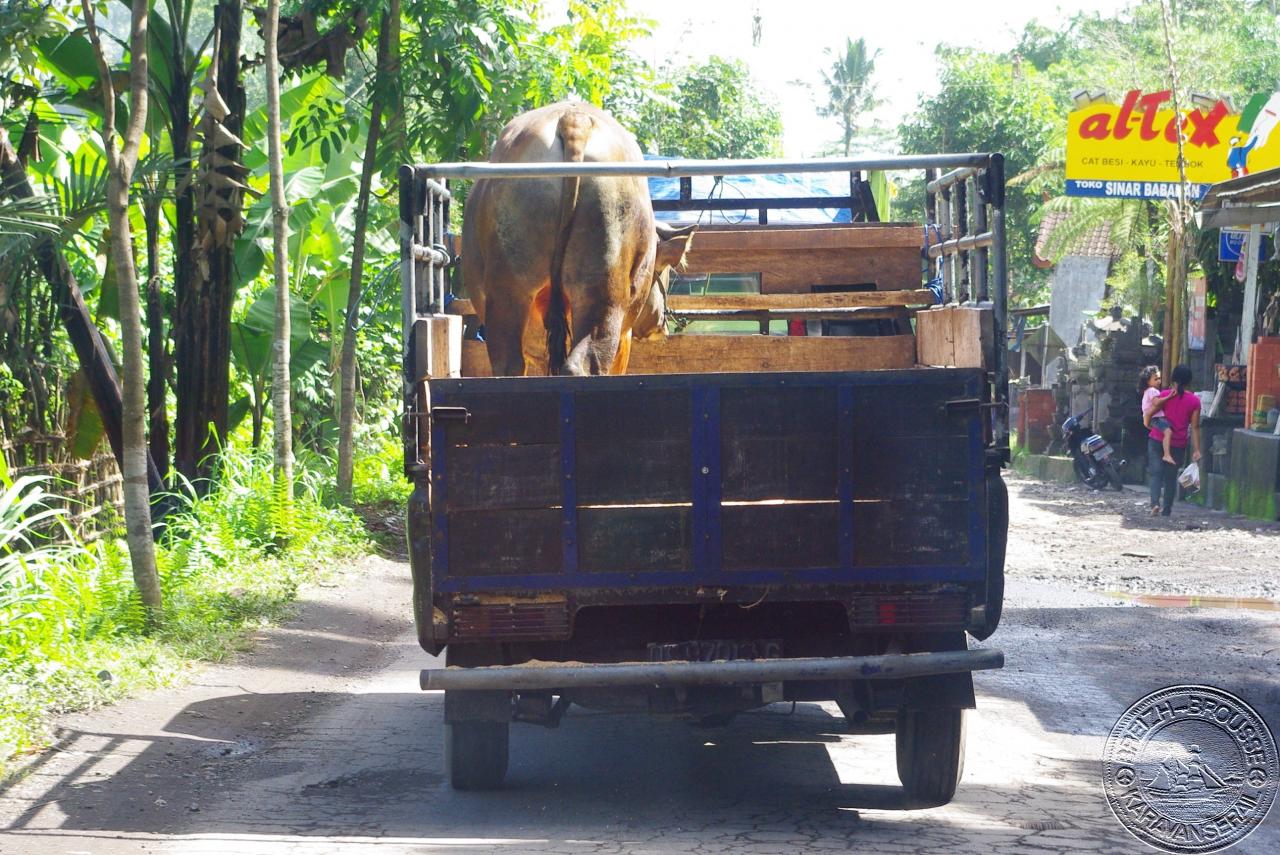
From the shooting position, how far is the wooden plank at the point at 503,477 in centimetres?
480

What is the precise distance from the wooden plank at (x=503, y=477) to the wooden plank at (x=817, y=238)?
10.8ft

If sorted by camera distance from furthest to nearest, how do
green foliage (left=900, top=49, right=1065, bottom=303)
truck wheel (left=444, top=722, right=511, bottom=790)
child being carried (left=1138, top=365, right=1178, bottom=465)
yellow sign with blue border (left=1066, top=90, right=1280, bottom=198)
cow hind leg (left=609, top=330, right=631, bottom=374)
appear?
green foliage (left=900, top=49, right=1065, bottom=303) < yellow sign with blue border (left=1066, top=90, right=1280, bottom=198) < child being carried (left=1138, top=365, right=1178, bottom=465) < cow hind leg (left=609, top=330, right=631, bottom=374) < truck wheel (left=444, top=722, right=511, bottom=790)

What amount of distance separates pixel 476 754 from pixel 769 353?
2845 mm

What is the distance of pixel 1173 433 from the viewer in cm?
1523

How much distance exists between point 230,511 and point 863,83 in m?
68.9

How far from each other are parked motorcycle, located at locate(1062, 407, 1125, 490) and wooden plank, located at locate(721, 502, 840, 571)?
15.2 metres

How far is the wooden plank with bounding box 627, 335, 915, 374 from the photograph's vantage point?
7.27 m

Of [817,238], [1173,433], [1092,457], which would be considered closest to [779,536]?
[817,238]

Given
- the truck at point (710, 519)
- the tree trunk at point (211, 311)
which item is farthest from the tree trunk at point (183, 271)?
the truck at point (710, 519)

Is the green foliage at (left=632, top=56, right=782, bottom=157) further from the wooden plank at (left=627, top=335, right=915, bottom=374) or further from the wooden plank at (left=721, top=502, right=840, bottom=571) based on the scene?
the wooden plank at (left=721, top=502, right=840, bottom=571)

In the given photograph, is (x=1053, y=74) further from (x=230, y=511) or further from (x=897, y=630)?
(x=897, y=630)

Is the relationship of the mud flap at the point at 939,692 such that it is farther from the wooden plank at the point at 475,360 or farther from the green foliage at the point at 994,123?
the green foliage at the point at 994,123

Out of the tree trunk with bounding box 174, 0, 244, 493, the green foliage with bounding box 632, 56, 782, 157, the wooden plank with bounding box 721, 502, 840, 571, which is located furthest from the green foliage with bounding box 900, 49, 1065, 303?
the wooden plank with bounding box 721, 502, 840, 571

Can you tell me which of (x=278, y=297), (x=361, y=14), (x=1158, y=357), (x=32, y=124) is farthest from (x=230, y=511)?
(x=1158, y=357)
